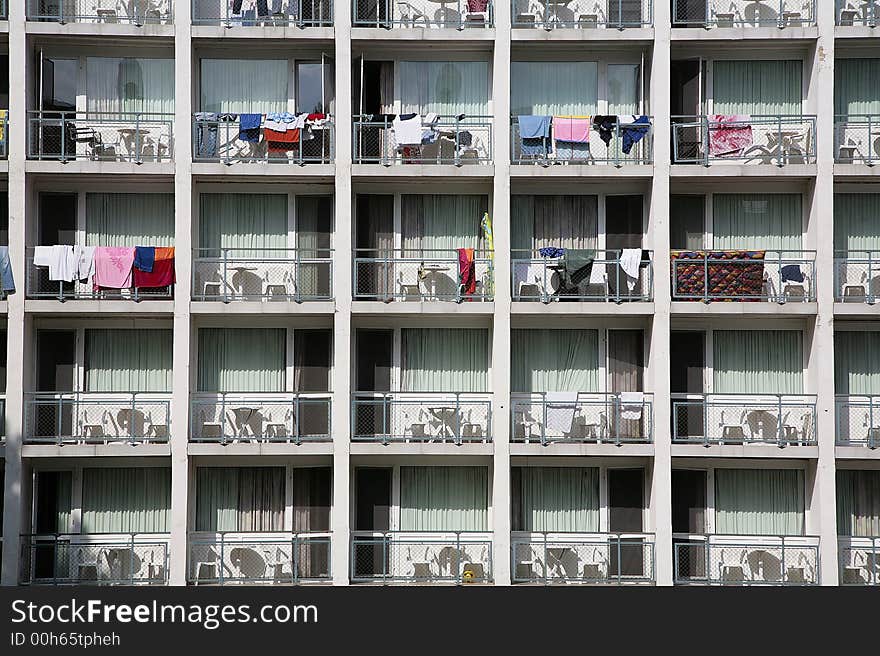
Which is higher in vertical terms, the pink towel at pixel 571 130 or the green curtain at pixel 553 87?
the green curtain at pixel 553 87

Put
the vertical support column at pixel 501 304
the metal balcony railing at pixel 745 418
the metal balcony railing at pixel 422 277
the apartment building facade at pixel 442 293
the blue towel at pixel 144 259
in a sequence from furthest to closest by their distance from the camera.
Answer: the metal balcony railing at pixel 422 277
the metal balcony railing at pixel 745 418
the blue towel at pixel 144 259
the apartment building facade at pixel 442 293
the vertical support column at pixel 501 304

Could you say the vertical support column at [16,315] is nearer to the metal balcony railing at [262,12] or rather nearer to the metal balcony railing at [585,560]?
the metal balcony railing at [262,12]

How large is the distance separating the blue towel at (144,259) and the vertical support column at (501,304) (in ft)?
22.8

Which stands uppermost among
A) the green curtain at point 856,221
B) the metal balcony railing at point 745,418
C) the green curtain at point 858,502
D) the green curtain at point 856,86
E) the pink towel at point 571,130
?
the green curtain at point 856,86

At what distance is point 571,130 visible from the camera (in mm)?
25719

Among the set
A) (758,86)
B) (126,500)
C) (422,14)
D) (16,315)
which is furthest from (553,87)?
(126,500)

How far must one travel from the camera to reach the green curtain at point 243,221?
86.3 feet

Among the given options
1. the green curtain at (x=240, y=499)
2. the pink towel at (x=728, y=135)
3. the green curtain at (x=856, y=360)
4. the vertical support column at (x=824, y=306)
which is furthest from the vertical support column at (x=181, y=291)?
the green curtain at (x=856, y=360)

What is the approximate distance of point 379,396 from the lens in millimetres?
25672

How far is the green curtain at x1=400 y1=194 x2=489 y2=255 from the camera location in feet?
86.7
